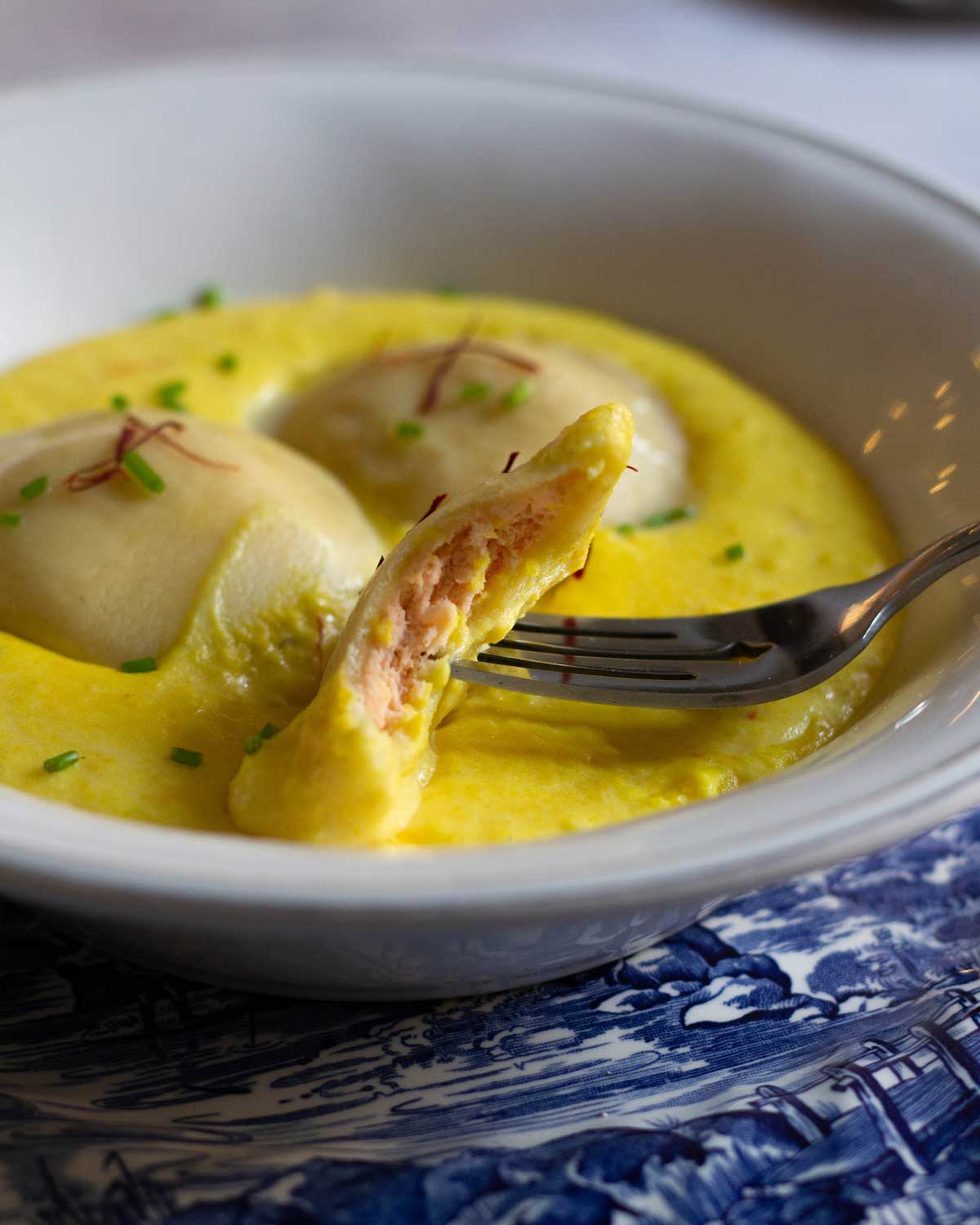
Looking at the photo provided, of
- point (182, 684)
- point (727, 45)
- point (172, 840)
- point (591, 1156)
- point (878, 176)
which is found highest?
point (727, 45)

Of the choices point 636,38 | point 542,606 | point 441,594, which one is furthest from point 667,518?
point 636,38

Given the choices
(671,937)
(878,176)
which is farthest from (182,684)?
(878,176)

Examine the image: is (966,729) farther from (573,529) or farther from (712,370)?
(712,370)

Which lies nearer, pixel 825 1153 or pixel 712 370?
pixel 825 1153

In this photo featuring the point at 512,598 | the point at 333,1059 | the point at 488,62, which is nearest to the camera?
the point at 333,1059

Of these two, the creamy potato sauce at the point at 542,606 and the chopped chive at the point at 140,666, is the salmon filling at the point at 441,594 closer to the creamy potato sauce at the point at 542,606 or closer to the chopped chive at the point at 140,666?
the creamy potato sauce at the point at 542,606

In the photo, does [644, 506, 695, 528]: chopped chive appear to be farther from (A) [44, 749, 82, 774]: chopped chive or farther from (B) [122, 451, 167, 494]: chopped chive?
(A) [44, 749, 82, 774]: chopped chive

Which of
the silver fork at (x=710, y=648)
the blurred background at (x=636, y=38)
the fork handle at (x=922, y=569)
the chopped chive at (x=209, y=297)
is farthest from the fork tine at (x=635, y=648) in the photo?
the blurred background at (x=636, y=38)
